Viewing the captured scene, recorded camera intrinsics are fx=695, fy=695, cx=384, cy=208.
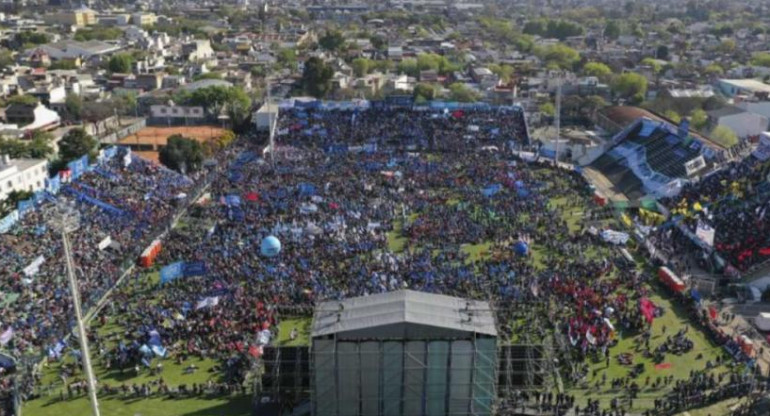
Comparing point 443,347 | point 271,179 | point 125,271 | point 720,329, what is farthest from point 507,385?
point 271,179

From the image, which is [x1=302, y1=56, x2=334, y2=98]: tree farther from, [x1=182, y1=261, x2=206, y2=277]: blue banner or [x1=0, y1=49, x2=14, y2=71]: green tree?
[x1=182, y1=261, x2=206, y2=277]: blue banner

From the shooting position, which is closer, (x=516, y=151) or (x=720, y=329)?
(x=720, y=329)

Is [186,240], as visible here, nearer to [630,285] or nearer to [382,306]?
[382,306]

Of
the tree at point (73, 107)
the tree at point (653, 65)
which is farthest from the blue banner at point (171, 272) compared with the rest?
the tree at point (653, 65)

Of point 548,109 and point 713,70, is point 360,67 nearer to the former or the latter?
point 548,109

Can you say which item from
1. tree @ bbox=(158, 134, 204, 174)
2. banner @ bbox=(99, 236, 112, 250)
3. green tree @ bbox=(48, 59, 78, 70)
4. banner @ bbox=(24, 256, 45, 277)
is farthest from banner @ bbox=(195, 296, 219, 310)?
green tree @ bbox=(48, 59, 78, 70)

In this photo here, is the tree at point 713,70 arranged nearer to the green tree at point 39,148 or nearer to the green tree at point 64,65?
the green tree at point 39,148
